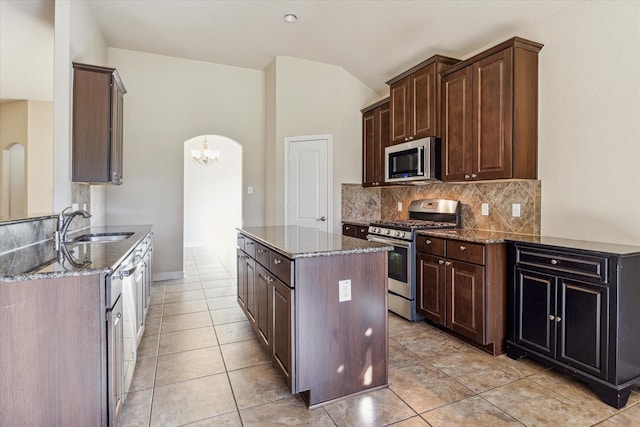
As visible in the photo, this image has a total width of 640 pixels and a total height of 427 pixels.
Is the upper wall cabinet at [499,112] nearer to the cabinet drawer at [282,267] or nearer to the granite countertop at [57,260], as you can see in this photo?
the cabinet drawer at [282,267]

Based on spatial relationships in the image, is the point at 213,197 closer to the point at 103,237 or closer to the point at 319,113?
the point at 319,113

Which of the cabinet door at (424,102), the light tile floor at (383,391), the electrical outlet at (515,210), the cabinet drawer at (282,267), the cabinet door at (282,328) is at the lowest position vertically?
the light tile floor at (383,391)

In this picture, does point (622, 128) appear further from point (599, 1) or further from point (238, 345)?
point (238, 345)

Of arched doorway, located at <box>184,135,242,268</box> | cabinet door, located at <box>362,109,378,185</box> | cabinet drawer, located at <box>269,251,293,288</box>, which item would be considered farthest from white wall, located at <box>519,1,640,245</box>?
arched doorway, located at <box>184,135,242,268</box>

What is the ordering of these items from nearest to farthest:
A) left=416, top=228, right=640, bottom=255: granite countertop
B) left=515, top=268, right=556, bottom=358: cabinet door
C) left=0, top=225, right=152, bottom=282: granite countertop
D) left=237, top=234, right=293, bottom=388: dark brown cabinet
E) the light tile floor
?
left=0, top=225, right=152, bottom=282: granite countertop, the light tile floor, left=237, top=234, right=293, bottom=388: dark brown cabinet, left=416, top=228, right=640, bottom=255: granite countertop, left=515, top=268, right=556, bottom=358: cabinet door

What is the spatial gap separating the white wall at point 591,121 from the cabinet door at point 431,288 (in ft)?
3.07

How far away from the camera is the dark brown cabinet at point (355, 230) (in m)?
4.26

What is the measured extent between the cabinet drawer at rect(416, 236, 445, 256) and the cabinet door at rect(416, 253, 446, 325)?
47 millimetres

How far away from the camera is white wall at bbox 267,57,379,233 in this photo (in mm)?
4914

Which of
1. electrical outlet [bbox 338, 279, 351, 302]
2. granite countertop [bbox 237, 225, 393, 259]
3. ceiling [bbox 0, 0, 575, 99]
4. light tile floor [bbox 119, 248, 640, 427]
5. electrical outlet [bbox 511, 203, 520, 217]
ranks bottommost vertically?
light tile floor [bbox 119, 248, 640, 427]

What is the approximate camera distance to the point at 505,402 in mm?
2023

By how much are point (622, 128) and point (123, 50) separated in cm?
561

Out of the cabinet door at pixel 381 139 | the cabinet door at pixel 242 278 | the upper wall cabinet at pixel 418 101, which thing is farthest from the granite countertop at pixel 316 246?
the cabinet door at pixel 381 139

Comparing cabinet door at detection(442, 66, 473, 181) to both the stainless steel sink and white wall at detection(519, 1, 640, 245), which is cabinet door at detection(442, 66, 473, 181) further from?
the stainless steel sink
